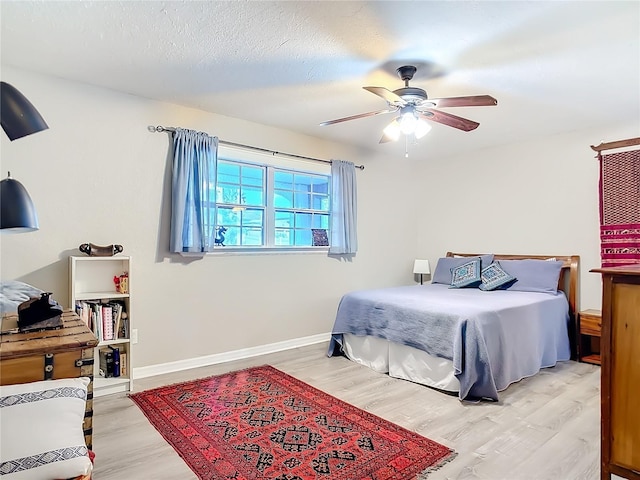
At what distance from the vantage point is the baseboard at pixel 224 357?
341 cm

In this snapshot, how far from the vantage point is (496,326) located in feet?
9.97

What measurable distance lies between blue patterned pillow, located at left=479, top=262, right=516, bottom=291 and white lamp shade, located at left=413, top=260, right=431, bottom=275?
1.01 m

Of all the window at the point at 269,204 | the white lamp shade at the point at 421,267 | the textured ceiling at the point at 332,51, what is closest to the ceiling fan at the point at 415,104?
the textured ceiling at the point at 332,51

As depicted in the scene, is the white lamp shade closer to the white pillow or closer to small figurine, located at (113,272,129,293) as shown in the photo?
small figurine, located at (113,272,129,293)

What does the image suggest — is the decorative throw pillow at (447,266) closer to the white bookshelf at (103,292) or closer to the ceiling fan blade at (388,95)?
the ceiling fan blade at (388,95)

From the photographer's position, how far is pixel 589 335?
392 cm

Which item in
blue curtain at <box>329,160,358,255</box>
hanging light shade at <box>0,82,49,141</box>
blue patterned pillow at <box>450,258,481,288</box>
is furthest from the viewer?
blue curtain at <box>329,160,358,255</box>

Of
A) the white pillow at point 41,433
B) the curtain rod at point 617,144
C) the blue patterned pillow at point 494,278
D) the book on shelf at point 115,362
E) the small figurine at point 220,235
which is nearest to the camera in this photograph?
the white pillow at point 41,433

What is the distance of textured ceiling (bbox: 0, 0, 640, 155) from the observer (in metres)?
2.10

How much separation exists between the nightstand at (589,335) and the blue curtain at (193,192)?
376 centimetres

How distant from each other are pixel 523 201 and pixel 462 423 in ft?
10.2

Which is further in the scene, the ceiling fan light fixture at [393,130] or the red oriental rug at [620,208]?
the red oriental rug at [620,208]

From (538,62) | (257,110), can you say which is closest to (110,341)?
(257,110)

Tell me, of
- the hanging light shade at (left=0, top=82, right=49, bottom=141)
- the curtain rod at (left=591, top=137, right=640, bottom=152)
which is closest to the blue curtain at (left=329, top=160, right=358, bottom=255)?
the curtain rod at (left=591, top=137, right=640, bottom=152)
